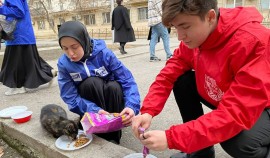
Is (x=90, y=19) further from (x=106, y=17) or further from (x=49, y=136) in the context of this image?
(x=49, y=136)

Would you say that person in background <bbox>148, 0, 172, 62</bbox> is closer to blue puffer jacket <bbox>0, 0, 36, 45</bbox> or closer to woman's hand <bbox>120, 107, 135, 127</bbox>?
blue puffer jacket <bbox>0, 0, 36, 45</bbox>

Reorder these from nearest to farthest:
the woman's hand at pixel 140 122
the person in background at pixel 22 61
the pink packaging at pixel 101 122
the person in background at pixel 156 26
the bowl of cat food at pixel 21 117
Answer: the woman's hand at pixel 140 122 < the pink packaging at pixel 101 122 < the bowl of cat food at pixel 21 117 < the person in background at pixel 22 61 < the person in background at pixel 156 26

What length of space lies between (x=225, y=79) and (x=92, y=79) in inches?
42.4

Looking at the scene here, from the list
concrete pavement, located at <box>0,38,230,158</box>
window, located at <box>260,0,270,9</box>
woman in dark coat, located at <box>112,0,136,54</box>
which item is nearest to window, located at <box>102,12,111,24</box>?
window, located at <box>260,0,270,9</box>

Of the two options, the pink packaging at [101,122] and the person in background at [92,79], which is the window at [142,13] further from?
the pink packaging at [101,122]

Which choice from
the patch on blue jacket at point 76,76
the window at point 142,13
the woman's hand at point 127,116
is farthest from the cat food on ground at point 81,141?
the window at point 142,13

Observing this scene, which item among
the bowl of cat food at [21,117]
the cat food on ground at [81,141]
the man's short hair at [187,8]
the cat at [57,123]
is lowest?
the cat food on ground at [81,141]

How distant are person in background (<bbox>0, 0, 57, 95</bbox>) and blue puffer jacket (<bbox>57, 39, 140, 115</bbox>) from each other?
173 centimetres

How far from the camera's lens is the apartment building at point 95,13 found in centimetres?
1988

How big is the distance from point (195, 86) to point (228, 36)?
495 mm

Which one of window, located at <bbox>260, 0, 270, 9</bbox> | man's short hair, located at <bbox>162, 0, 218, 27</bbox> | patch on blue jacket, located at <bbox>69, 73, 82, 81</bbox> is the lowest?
patch on blue jacket, located at <bbox>69, 73, 82, 81</bbox>

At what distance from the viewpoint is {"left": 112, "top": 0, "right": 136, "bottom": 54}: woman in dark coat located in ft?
24.7

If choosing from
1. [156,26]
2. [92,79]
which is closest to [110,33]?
[156,26]

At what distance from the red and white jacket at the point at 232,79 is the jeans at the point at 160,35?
15.0 ft
